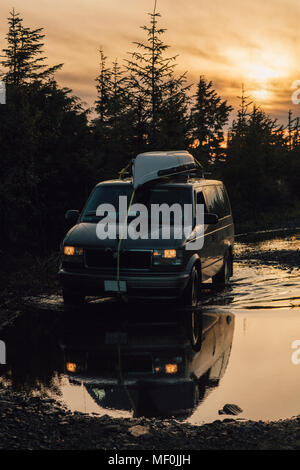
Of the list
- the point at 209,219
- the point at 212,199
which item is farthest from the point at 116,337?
the point at 212,199

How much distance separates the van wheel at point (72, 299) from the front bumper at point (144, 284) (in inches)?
13.3

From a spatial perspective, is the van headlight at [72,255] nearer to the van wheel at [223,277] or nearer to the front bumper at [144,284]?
the front bumper at [144,284]

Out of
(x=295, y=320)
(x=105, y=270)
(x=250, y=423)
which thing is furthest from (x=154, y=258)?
(x=250, y=423)

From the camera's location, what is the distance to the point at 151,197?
10.2 m

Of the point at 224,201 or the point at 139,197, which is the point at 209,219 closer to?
the point at 139,197

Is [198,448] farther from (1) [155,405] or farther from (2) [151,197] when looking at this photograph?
(2) [151,197]

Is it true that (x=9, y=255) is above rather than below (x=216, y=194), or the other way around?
below

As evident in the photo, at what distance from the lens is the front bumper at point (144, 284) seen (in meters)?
8.97

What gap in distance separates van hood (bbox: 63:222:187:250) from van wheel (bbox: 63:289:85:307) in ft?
2.74

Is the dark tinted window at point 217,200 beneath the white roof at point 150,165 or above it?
beneath

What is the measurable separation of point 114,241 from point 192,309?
5.81ft

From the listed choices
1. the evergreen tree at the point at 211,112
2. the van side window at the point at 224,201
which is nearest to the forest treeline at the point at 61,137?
the van side window at the point at 224,201

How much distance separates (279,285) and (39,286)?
5.01 metres

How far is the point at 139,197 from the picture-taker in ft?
33.3
